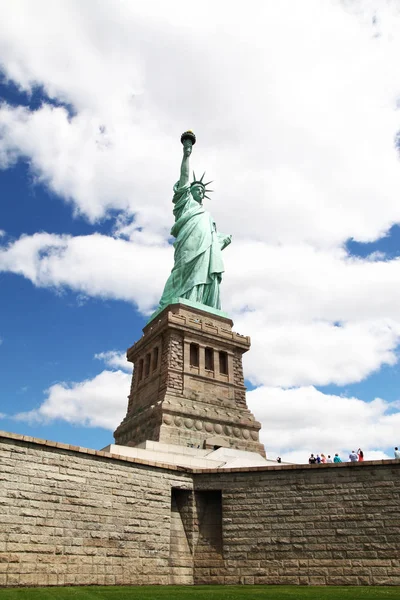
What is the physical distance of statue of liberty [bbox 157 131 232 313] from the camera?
33.3 m

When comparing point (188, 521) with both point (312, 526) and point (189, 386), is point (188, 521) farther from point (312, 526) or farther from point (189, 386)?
point (189, 386)

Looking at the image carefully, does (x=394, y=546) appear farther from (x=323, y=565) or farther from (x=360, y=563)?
(x=323, y=565)

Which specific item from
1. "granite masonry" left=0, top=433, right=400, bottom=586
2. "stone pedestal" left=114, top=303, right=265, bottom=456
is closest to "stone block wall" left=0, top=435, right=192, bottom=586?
"granite masonry" left=0, top=433, right=400, bottom=586

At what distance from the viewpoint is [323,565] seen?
518 inches

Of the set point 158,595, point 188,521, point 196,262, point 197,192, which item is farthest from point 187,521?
point 197,192

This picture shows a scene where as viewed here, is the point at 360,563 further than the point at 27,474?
Yes

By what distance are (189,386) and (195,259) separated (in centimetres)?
1006

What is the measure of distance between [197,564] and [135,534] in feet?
7.41

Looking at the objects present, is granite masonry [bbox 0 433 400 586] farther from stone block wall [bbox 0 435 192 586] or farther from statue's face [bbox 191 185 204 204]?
statue's face [bbox 191 185 204 204]

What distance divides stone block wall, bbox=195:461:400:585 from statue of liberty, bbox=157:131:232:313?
17.9 meters

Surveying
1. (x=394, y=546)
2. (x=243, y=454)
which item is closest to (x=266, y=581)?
(x=394, y=546)

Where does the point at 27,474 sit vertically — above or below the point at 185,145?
below

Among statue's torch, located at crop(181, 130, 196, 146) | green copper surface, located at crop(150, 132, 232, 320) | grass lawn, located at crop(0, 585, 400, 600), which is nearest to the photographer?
grass lawn, located at crop(0, 585, 400, 600)

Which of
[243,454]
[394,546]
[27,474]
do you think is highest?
[243,454]
